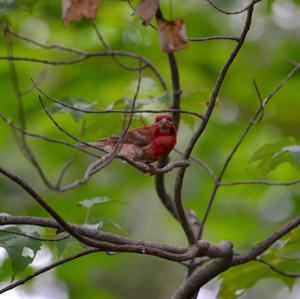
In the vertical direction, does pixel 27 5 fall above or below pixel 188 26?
above

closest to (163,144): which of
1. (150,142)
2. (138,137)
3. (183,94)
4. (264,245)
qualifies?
(150,142)

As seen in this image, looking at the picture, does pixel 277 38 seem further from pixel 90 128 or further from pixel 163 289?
pixel 90 128

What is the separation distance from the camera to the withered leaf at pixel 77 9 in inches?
106

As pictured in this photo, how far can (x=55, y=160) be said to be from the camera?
5.87m

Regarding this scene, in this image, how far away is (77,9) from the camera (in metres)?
2.72

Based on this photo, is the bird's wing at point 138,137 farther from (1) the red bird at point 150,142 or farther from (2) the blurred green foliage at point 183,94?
(2) the blurred green foliage at point 183,94

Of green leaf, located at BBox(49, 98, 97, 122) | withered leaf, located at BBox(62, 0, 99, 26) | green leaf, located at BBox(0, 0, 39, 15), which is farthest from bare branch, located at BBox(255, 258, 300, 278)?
green leaf, located at BBox(0, 0, 39, 15)

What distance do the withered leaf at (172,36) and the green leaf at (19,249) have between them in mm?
805

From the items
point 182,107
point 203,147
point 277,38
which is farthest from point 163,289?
point 182,107

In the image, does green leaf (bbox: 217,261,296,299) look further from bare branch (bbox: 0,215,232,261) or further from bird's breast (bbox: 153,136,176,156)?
bird's breast (bbox: 153,136,176,156)

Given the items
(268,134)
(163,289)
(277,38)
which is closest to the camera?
(268,134)

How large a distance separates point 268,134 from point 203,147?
52cm

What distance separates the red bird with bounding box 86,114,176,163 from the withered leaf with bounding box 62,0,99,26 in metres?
0.65

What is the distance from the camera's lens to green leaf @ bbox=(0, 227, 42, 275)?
2.63 metres
